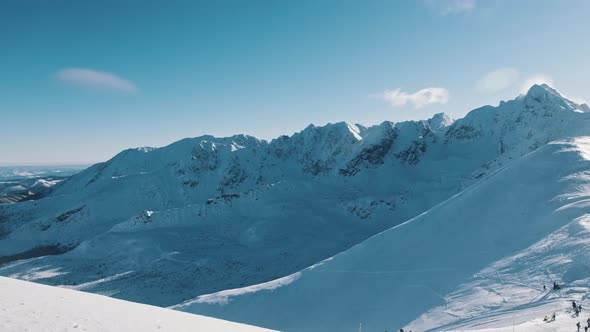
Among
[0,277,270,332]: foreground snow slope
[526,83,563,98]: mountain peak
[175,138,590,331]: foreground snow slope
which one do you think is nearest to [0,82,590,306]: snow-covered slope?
[526,83,563,98]: mountain peak

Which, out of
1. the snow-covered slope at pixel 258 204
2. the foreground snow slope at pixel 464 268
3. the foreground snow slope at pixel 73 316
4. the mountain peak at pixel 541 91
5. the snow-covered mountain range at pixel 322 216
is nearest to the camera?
the foreground snow slope at pixel 73 316

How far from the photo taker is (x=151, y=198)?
9819cm

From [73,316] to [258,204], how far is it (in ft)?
240

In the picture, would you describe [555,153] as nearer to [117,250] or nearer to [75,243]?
[117,250]

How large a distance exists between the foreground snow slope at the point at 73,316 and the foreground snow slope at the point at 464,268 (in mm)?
13963

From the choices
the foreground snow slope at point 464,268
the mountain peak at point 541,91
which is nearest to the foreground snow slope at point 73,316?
the foreground snow slope at point 464,268

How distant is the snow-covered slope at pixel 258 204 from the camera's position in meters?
55.0

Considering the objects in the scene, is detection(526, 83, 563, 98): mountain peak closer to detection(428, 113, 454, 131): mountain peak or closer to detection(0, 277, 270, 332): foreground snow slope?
detection(428, 113, 454, 131): mountain peak

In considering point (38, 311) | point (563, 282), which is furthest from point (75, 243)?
point (563, 282)

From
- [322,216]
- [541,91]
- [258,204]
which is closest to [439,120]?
[541,91]

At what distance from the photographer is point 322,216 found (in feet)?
251

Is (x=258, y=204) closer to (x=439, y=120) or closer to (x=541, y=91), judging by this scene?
(x=541, y=91)

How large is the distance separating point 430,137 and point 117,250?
302 feet

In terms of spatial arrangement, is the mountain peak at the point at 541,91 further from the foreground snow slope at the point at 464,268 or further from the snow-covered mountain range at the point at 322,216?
the foreground snow slope at the point at 464,268
